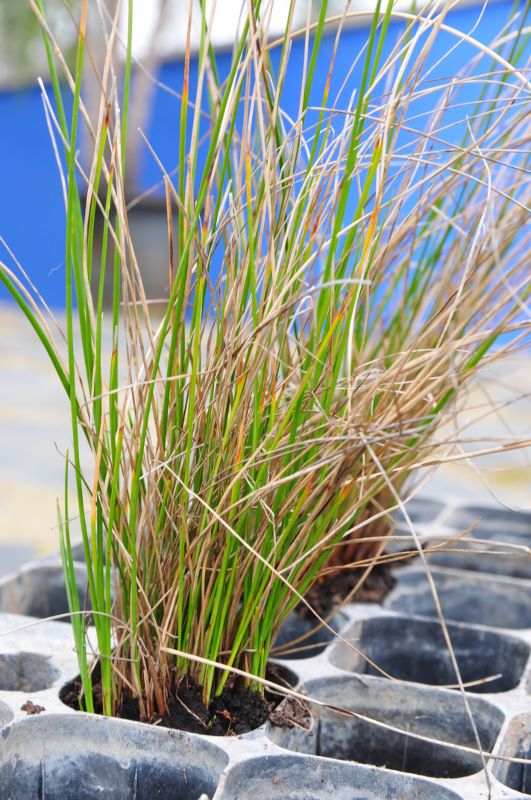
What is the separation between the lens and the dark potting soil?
1083 millimetres

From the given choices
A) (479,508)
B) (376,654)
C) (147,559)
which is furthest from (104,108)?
(479,508)

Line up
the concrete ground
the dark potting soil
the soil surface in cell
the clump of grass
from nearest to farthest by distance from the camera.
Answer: the clump of grass, the soil surface in cell, the dark potting soil, the concrete ground

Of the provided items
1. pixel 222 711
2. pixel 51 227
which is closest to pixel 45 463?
pixel 222 711

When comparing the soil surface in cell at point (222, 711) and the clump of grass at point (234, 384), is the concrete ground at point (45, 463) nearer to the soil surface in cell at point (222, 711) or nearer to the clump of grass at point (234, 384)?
the clump of grass at point (234, 384)

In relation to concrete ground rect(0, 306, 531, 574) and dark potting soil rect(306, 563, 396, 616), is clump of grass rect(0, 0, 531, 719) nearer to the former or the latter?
concrete ground rect(0, 306, 531, 574)

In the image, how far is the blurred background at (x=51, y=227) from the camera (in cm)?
252

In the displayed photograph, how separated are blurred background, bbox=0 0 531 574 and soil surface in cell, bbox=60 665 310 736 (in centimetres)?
38

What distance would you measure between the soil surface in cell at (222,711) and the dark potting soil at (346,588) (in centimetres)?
29

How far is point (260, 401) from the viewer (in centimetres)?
68

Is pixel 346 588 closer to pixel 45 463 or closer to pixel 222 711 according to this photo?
pixel 222 711

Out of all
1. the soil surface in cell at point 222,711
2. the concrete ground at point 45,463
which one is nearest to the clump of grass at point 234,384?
the soil surface in cell at point 222,711

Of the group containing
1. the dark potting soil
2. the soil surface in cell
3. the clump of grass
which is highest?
the clump of grass

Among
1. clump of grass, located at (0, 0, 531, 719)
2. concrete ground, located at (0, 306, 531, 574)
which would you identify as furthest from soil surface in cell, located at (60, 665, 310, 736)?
concrete ground, located at (0, 306, 531, 574)

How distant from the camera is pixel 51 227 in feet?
27.0
